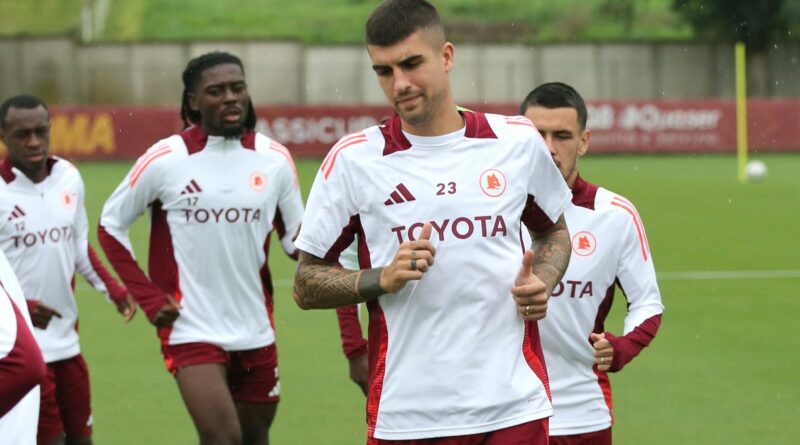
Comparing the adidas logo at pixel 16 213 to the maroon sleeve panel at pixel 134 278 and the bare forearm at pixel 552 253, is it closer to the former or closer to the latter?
the maroon sleeve panel at pixel 134 278

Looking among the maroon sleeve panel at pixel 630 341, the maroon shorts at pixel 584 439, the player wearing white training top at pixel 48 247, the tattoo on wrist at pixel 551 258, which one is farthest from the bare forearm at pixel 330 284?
the player wearing white training top at pixel 48 247

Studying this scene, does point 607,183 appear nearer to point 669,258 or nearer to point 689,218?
point 689,218

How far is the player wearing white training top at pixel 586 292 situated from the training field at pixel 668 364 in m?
3.03

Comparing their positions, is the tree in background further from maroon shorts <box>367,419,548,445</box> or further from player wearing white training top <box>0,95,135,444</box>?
maroon shorts <box>367,419,548,445</box>

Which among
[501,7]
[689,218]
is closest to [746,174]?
[689,218]

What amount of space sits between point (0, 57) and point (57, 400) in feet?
135

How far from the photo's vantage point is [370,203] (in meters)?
4.29

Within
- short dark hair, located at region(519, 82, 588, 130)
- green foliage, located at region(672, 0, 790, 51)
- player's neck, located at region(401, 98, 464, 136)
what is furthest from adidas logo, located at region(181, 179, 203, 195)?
green foliage, located at region(672, 0, 790, 51)

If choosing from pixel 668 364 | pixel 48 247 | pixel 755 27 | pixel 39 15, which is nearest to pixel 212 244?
pixel 48 247

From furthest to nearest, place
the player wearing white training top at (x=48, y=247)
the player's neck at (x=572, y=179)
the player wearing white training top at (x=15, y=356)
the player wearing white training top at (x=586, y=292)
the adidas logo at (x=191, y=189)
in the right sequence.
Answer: the player wearing white training top at (x=48, y=247) → the adidas logo at (x=191, y=189) → the player's neck at (x=572, y=179) → the player wearing white training top at (x=586, y=292) → the player wearing white training top at (x=15, y=356)

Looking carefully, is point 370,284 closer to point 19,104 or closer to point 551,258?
point 551,258

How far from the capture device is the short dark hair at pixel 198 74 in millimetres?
6984

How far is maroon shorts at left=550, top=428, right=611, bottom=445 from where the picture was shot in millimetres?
5289

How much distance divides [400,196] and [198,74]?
9.84 ft
